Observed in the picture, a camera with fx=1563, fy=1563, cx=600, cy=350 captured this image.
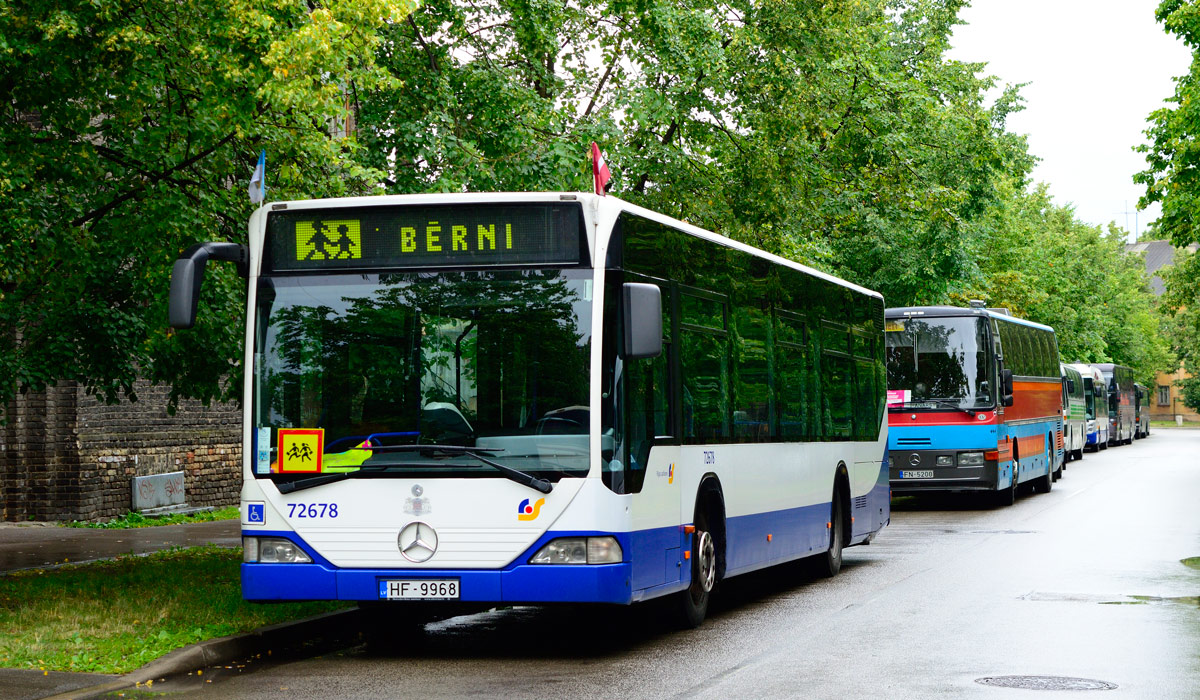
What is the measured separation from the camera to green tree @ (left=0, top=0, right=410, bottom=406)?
11148 millimetres

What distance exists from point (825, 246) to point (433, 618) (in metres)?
18.7

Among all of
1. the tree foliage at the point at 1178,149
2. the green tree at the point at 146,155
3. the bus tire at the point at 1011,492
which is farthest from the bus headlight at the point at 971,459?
the green tree at the point at 146,155

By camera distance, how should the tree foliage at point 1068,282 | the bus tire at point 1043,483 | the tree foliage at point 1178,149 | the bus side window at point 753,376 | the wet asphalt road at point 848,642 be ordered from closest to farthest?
the wet asphalt road at point 848,642, the bus side window at point 753,376, the tree foliage at point 1178,149, the bus tire at point 1043,483, the tree foliage at point 1068,282

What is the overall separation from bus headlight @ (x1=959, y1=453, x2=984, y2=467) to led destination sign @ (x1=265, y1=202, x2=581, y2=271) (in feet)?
54.8

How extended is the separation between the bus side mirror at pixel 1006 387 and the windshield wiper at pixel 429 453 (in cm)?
1747

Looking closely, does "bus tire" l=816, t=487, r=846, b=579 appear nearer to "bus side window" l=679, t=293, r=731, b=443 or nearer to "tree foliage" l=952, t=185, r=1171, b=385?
"bus side window" l=679, t=293, r=731, b=443

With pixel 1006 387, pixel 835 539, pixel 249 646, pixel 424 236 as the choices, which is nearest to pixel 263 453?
pixel 249 646

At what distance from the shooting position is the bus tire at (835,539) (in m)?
15.3

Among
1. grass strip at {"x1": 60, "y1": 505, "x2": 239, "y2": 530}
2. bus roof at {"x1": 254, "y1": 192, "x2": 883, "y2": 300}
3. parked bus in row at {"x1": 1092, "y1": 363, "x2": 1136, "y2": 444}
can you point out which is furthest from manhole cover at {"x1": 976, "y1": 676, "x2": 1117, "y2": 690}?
parked bus in row at {"x1": 1092, "y1": 363, "x2": 1136, "y2": 444}

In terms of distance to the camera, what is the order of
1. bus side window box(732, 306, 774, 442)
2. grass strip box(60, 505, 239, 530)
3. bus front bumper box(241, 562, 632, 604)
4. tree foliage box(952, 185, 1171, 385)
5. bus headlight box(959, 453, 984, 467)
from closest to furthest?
bus front bumper box(241, 562, 632, 604)
bus side window box(732, 306, 774, 442)
grass strip box(60, 505, 239, 530)
bus headlight box(959, 453, 984, 467)
tree foliage box(952, 185, 1171, 385)

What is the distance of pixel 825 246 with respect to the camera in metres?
29.7

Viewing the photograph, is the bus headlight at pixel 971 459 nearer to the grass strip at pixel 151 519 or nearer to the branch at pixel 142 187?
the grass strip at pixel 151 519

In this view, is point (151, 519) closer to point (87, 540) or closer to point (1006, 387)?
point (87, 540)

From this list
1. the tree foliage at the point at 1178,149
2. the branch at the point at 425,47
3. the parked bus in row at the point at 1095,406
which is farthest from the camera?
the parked bus in row at the point at 1095,406
